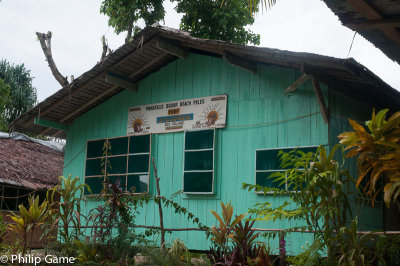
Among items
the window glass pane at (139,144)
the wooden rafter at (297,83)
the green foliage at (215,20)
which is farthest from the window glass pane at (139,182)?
the green foliage at (215,20)

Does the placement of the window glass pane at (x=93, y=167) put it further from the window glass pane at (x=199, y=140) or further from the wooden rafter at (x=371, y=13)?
the wooden rafter at (x=371, y=13)

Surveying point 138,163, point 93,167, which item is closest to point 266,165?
point 138,163

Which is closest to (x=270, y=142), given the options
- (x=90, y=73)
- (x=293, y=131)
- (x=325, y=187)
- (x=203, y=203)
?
(x=293, y=131)

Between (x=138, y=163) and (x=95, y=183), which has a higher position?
(x=138, y=163)

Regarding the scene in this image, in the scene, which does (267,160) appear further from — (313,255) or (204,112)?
(313,255)

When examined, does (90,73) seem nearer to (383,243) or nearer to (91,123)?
(91,123)

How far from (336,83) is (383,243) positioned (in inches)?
129

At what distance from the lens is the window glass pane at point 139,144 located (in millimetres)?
Result: 9825

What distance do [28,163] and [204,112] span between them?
6565mm

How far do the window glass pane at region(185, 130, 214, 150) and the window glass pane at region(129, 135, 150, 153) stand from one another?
3.31 ft

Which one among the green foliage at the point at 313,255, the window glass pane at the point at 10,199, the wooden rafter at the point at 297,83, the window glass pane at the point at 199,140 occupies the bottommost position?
the green foliage at the point at 313,255

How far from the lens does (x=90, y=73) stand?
9656 mm

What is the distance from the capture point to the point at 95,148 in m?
10.7

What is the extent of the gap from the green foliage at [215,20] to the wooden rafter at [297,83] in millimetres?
7249
